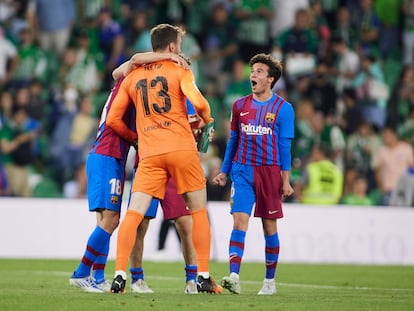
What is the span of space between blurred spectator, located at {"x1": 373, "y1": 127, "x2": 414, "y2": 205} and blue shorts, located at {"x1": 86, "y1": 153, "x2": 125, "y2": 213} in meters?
11.6

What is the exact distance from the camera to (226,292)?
1029 centimetres

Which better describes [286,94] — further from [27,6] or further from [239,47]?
[27,6]

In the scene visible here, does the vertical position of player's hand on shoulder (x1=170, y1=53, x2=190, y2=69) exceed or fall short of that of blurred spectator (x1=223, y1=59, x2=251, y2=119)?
it falls short

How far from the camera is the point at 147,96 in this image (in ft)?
30.9

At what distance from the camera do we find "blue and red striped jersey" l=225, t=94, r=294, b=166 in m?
10.6

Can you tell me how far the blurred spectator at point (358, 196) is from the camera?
797 inches

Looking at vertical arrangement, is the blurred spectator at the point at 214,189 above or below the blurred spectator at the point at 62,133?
below

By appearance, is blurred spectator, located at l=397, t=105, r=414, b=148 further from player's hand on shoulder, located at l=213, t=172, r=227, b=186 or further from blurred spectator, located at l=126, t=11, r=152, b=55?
player's hand on shoulder, located at l=213, t=172, r=227, b=186

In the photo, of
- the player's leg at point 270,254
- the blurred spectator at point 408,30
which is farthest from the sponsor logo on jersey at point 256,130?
the blurred spectator at point 408,30

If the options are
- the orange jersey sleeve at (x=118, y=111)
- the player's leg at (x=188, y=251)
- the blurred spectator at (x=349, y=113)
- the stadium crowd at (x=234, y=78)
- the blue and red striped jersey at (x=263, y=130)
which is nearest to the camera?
the orange jersey sleeve at (x=118, y=111)

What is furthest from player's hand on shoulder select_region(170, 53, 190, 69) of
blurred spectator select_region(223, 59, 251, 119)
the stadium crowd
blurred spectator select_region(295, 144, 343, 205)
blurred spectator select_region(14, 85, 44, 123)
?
blurred spectator select_region(223, 59, 251, 119)

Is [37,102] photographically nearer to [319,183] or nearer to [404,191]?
[319,183]

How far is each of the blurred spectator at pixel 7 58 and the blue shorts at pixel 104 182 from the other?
404 inches

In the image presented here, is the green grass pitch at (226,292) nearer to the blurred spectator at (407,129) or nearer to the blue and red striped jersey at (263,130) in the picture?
the blue and red striped jersey at (263,130)
